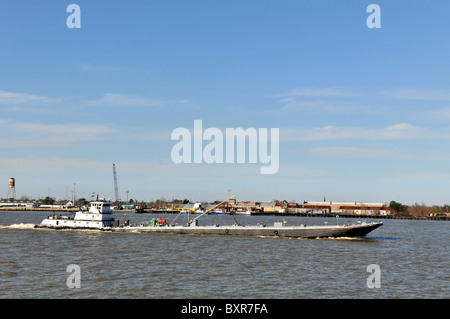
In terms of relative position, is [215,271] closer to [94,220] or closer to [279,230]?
[279,230]

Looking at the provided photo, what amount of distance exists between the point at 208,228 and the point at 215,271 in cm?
4677

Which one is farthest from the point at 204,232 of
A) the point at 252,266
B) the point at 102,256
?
the point at 252,266

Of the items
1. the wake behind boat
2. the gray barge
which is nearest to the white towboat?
the wake behind boat

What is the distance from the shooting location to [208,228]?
302 ft

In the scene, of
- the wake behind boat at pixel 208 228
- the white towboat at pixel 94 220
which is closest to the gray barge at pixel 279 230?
the wake behind boat at pixel 208 228

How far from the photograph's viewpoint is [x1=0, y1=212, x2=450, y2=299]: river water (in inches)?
1405

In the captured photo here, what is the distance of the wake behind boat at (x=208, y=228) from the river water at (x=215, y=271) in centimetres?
1357

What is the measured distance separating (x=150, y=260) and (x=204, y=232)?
40.2m

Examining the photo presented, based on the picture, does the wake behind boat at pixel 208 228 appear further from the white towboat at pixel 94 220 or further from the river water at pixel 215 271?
the river water at pixel 215 271

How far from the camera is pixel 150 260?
173ft

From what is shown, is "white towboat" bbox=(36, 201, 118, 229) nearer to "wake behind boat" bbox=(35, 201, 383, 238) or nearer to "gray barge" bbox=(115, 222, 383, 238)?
"wake behind boat" bbox=(35, 201, 383, 238)

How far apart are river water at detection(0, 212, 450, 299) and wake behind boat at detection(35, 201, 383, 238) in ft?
44.5

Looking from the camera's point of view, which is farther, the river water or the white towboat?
the white towboat
